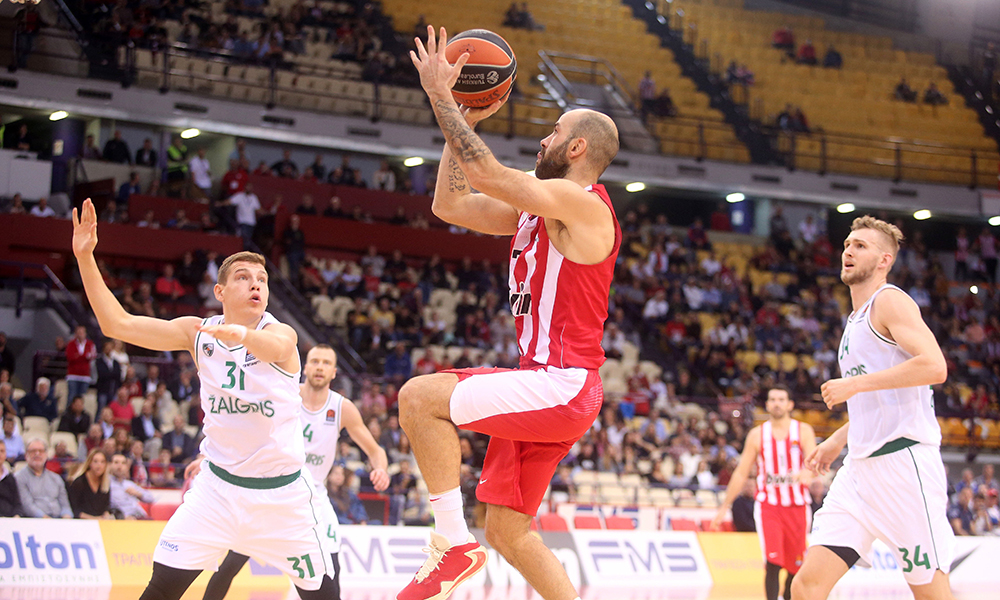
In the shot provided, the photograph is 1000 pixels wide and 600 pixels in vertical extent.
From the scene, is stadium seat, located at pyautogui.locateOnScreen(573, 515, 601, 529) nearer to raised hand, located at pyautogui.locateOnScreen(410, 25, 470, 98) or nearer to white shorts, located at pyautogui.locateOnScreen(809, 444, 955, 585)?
white shorts, located at pyautogui.locateOnScreen(809, 444, 955, 585)

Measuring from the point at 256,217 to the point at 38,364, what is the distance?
5795 mm

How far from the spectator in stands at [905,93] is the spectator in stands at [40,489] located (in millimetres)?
24269

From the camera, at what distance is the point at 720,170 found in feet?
75.8

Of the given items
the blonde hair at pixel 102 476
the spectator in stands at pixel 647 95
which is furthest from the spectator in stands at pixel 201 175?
the spectator in stands at pixel 647 95

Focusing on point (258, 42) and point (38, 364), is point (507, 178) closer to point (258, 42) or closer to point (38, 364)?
point (38, 364)

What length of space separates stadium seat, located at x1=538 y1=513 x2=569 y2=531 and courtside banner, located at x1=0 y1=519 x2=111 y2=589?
196 inches

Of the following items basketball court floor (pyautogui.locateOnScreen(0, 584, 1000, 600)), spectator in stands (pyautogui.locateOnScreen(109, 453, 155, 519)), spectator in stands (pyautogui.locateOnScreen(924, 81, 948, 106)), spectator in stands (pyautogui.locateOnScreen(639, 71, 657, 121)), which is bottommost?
basketball court floor (pyautogui.locateOnScreen(0, 584, 1000, 600))

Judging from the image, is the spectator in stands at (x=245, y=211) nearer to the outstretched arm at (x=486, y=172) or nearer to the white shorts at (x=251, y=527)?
the white shorts at (x=251, y=527)

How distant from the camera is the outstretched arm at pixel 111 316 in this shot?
4758mm

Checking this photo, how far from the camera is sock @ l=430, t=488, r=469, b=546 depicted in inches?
160

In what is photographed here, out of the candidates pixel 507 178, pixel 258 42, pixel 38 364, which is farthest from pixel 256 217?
pixel 507 178

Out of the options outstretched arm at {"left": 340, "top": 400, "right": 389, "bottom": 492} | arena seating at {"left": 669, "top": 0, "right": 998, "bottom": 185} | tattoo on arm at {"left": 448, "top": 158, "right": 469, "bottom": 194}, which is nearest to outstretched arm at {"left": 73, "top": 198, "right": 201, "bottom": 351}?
tattoo on arm at {"left": 448, "top": 158, "right": 469, "bottom": 194}

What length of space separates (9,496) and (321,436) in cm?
418

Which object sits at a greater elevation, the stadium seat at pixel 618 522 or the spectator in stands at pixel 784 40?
the spectator in stands at pixel 784 40
